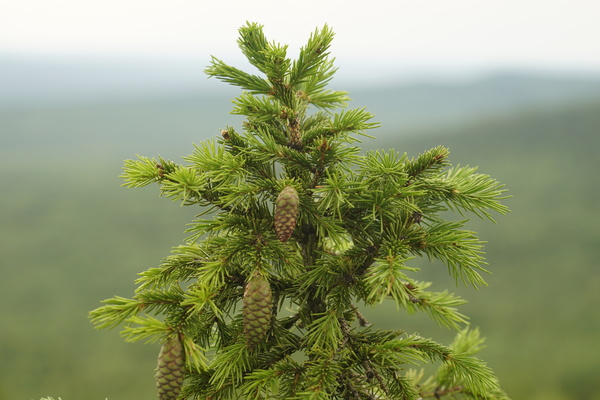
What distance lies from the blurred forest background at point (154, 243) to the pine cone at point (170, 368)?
535 centimetres

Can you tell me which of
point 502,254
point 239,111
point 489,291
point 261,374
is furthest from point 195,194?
point 502,254

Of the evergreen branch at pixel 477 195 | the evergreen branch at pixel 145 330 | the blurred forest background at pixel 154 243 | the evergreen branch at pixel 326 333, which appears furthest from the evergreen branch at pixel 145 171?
the blurred forest background at pixel 154 243

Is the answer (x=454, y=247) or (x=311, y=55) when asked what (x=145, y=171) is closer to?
(x=311, y=55)

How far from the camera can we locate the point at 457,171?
111 centimetres

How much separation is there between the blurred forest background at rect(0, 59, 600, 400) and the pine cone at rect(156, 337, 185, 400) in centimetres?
535

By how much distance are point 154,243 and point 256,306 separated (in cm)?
1136

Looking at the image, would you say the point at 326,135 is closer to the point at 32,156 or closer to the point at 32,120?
the point at 32,156

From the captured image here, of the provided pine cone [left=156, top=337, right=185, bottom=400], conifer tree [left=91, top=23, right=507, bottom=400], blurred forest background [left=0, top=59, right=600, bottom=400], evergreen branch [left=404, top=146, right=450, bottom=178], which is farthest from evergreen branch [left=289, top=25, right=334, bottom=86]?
blurred forest background [left=0, top=59, right=600, bottom=400]

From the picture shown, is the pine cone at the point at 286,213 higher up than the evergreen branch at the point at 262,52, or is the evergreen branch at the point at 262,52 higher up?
the evergreen branch at the point at 262,52

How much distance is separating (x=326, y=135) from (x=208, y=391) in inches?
23.4

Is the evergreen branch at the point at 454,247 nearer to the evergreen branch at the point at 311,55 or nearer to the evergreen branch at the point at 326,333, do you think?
the evergreen branch at the point at 326,333

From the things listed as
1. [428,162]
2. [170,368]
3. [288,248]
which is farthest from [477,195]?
[170,368]

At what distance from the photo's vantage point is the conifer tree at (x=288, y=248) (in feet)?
2.85

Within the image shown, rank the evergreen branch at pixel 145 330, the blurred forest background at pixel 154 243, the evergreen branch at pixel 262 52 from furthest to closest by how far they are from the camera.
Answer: the blurred forest background at pixel 154 243
the evergreen branch at pixel 262 52
the evergreen branch at pixel 145 330
